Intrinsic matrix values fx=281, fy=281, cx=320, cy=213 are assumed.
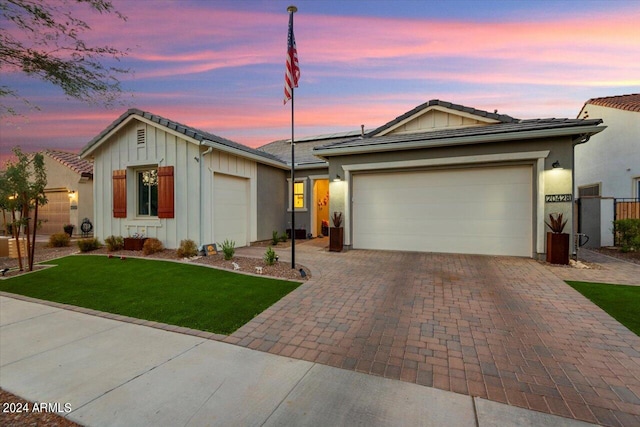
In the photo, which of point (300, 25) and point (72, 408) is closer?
point (72, 408)

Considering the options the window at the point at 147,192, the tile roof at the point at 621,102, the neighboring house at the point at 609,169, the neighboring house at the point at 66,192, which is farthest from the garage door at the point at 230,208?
the tile roof at the point at 621,102

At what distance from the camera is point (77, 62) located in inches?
155

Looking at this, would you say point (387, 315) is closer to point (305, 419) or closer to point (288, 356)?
point (288, 356)

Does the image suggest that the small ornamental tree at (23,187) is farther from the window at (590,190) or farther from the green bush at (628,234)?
the window at (590,190)

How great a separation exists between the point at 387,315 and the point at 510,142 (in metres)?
6.72

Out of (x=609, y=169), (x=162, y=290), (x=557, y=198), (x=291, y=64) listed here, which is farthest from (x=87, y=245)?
(x=609, y=169)

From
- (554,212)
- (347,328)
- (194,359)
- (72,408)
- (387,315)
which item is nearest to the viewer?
(72,408)

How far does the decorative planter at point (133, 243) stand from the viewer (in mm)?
9664

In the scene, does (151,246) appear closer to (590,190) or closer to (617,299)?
(617,299)

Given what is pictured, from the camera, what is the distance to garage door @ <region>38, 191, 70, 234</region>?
16.4 metres

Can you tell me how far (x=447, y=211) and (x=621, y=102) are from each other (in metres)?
12.5

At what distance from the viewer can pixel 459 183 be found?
8617 mm

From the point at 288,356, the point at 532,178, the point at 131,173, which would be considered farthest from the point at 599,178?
the point at 131,173

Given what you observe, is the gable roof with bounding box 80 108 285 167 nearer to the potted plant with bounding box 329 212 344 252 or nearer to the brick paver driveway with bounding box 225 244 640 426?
the potted plant with bounding box 329 212 344 252
